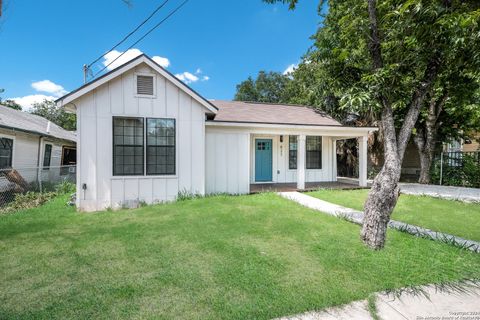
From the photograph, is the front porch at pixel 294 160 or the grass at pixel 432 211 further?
the front porch at pixel 294 160

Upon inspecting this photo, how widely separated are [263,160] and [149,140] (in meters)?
5.59

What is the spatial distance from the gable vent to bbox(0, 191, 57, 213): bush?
531cm

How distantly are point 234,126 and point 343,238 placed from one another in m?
5.95

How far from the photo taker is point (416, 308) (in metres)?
2.92

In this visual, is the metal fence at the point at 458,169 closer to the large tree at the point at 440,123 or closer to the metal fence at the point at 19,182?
the large tree at the point at 440,123

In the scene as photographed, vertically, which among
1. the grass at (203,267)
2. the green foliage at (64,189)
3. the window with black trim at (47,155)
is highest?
the window with black trim at (47,155)

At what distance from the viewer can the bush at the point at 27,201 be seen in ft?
28.3

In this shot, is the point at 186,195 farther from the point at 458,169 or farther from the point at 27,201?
the point at 458,169

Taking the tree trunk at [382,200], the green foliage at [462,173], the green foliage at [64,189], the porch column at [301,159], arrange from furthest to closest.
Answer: the green foliage at [462,173] < the green foliage at [64,189] < the porch column at [301,159] < the tree trunk at [382,200]

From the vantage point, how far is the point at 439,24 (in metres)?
4.09

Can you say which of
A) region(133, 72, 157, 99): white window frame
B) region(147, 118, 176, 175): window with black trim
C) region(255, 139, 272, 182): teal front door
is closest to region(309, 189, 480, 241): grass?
region(255, 139, 272, 182): teal front door

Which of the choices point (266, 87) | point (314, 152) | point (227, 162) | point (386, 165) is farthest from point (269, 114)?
point (266, 87)

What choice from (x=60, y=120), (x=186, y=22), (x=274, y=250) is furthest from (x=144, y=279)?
(x=60, y=120)

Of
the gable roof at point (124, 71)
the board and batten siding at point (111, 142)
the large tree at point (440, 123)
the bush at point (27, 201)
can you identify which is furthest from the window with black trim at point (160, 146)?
the large tree at point (440, 123)
